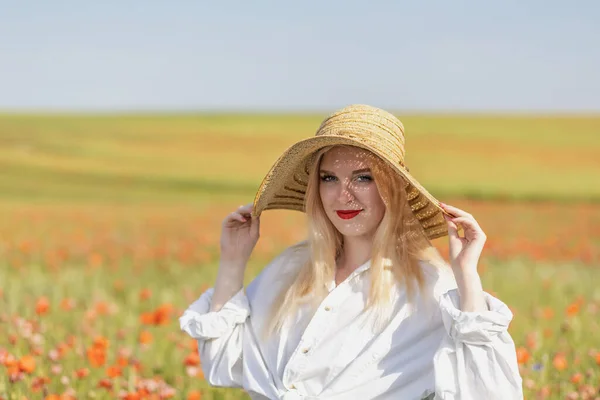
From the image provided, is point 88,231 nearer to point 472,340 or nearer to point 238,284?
point 238,284

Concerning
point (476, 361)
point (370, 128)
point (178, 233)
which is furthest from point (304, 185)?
point (178, 233)

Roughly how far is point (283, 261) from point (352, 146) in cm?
61

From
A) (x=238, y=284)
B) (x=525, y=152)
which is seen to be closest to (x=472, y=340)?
(x=238, y=284)

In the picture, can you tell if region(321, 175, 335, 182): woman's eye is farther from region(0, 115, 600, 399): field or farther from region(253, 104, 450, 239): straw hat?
Result: region(0, 115, 600, 399): field

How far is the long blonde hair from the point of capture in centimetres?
337

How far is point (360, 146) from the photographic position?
3277 millimetres

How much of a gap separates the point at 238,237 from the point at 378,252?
67cm

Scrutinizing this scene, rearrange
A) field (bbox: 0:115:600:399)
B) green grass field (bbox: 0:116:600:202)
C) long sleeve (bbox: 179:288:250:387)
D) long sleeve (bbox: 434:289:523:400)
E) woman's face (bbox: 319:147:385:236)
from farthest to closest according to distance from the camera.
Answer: green grass field (bbox: 0:116:600:202) < field (bbox: 0:115:600:399) < long sleeve (bbox: 179:288:250:387) < woman's face (bbox: 319:147:385:236) < long sleeve (bbox: 434:289:523:400)

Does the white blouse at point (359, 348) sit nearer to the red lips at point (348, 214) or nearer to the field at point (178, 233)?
the red lips at point (348, 214)

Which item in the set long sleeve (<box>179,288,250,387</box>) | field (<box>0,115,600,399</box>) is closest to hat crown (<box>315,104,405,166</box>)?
long sleeve (<box>179,288,250,387</box>)

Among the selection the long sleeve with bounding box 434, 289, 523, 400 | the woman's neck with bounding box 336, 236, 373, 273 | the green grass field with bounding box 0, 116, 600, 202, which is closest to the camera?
the long sleeve with bounding box 434, 289, 523, 400

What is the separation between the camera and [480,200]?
68.7 ft

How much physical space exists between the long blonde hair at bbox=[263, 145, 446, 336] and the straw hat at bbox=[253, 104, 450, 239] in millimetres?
56

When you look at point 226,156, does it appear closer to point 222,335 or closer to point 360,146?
point 222,335
